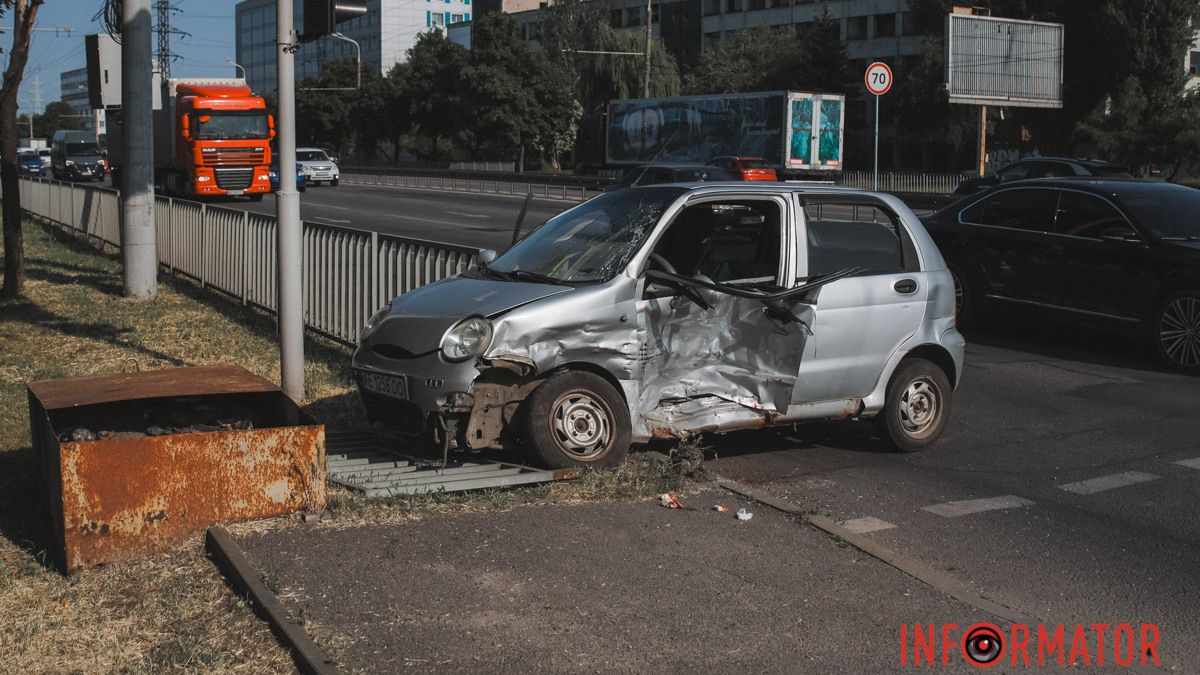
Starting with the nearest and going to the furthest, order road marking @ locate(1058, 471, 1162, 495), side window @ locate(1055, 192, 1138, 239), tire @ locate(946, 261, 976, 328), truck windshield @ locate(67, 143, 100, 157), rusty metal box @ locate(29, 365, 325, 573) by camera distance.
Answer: rusty metal box @ locate(29, 365, 325, 573)
road marking @ locate(1058, 471, 1162, 495)
side window @ locate(1055, 192, 1138, 239)
tire @ locate(946, 261, 976, 328)
truck windshield @ locate(67, 143, 100, 157)

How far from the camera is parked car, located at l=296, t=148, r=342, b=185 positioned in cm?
5281

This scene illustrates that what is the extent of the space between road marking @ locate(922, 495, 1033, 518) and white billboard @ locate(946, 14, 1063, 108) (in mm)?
36456

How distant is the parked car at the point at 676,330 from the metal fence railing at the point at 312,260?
2.10m

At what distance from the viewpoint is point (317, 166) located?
53.3 meters

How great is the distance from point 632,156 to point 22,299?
145ft

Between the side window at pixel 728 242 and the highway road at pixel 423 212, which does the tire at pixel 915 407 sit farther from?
the highway road at pixel 423 212

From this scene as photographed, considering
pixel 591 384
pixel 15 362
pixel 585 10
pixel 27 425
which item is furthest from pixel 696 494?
pixel 585 10

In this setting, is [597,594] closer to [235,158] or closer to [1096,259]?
[1096,259]

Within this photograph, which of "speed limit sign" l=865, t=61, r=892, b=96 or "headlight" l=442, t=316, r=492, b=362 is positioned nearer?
"headlight" l=442, t=316, r=492, b=362

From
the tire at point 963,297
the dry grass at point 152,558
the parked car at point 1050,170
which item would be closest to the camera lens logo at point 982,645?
the dry grass at point 152,558

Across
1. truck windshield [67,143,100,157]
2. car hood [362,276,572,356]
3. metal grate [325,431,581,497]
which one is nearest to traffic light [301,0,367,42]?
car hood [362,276,572,356]

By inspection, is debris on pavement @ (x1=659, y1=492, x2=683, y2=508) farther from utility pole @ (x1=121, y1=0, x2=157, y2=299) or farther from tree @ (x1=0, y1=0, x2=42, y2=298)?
tree @ (x1=0, y1=0, x2=42, y2=298)

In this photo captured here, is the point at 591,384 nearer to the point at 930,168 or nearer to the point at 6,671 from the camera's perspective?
the point at 6,671

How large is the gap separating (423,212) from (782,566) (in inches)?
1234
